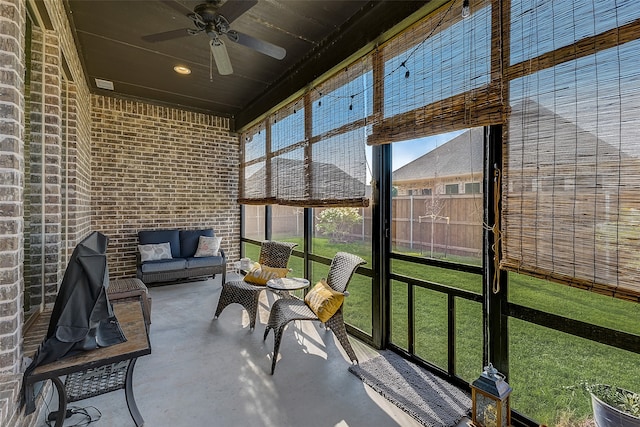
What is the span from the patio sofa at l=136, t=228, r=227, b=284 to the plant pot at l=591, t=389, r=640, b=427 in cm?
456

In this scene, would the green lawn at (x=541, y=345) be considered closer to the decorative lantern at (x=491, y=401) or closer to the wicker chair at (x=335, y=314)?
the decorative lantern at (x=491, y=401)

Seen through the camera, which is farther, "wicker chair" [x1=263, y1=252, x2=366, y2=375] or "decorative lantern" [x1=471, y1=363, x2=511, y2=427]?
"wicker chair" [x1=263, y1=252, x2=366, y2=375]

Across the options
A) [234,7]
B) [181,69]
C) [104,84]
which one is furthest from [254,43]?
[104,84]

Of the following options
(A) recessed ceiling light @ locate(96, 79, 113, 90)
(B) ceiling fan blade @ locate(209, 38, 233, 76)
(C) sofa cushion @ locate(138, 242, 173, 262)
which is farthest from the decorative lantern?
(A) recessed ceiling light @ locate(96, 79, 113, 90)

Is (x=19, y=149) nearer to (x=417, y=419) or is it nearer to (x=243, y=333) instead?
(x=243, y=333)

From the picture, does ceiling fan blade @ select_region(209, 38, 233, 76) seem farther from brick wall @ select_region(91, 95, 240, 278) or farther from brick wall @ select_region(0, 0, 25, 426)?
brick wall @ select_region(91, 95, 240, 278)

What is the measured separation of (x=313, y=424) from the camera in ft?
6.07

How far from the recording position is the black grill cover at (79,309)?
1.52m

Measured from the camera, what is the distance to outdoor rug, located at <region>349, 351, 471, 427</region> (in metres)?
1.92

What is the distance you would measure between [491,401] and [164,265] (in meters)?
4.45

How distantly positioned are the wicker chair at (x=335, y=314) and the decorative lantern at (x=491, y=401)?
3.25 ft

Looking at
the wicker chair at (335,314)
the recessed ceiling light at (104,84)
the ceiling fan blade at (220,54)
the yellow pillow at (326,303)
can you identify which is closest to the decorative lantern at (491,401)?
the wicker chair at (335,314)

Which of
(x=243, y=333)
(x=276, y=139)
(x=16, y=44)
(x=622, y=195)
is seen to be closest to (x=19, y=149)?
(x=16, y=44)

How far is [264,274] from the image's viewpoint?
11.9ft
